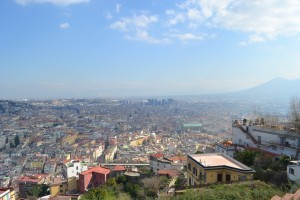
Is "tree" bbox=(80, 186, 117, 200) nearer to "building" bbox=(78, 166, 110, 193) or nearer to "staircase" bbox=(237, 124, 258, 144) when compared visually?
"staircase" bbox=(237, 124, 258, 144)

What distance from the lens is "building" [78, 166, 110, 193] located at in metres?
21.6

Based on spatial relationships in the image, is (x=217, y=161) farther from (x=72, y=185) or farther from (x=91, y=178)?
(x=72, y=185)

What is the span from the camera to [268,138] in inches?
609

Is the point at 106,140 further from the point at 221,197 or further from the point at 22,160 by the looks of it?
the point at 221,197

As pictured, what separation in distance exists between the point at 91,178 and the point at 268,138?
40.0 feet

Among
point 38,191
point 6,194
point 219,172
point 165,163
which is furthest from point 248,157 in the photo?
point 38,191

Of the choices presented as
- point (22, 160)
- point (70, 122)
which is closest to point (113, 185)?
point (22, 160)

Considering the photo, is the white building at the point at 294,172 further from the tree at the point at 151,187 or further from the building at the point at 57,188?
the building at the point at 57,188

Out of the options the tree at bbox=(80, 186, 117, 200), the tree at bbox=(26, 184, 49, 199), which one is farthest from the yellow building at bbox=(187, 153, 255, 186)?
the tree at bbox=(26, 184, 49, 199)

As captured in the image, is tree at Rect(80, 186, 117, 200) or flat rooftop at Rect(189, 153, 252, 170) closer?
flat rooftop at Rect(189, 153, 252, 170)

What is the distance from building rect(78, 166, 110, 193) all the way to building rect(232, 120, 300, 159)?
971 cm

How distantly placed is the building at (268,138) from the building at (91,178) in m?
9.71

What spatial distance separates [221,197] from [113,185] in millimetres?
11453

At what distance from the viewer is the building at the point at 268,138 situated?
46.2 feet
